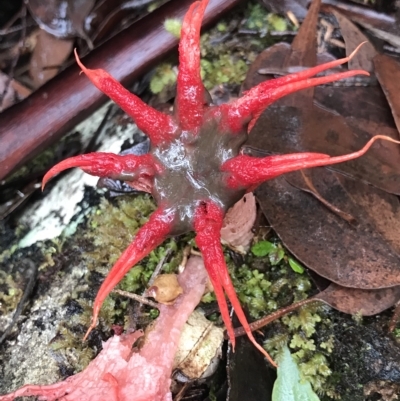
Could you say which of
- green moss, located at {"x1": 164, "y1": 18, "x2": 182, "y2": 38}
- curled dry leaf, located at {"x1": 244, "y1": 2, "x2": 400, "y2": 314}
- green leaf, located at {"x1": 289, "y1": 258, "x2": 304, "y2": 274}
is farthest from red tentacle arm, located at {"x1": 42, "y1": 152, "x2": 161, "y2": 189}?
green moss, located at {"x1": 164, "y1": 18, "x2": 182, "y2": 38}

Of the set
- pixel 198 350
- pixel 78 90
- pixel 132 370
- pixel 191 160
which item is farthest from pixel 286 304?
pixel 78 90

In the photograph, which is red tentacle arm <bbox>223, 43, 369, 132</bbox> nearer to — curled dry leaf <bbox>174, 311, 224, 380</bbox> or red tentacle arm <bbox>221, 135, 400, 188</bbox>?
red tentacle arm <bbox>221, 135, 400, 188</bbox>

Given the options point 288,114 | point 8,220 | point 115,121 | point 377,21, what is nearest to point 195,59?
point 288,114

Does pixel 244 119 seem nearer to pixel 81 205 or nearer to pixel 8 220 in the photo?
pixel 81 205

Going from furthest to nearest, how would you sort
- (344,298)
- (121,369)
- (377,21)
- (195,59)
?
(377,21)
(344,298)
(121,369)
(195,59)

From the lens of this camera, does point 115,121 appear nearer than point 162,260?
No

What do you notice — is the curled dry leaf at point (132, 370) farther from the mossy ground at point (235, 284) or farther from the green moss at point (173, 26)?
the green moss at point (173, 26)

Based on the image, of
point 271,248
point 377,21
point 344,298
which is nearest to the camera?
point 344,298

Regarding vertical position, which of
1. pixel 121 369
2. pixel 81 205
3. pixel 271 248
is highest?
pixel 81 205

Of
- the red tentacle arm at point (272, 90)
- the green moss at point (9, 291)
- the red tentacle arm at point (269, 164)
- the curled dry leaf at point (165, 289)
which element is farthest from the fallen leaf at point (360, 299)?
the green moss at point (9, 291)
